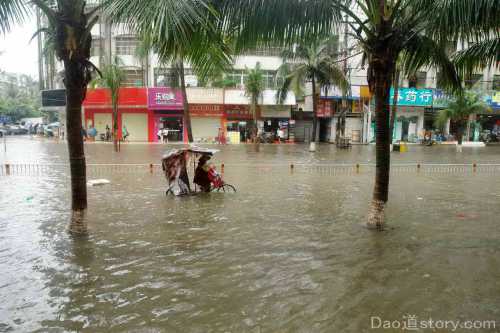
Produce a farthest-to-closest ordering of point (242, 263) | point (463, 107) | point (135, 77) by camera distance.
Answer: point (135, 77), point (463, 107), point (242, 263)

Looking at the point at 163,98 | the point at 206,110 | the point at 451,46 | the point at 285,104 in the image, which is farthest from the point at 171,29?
the point at 285,104

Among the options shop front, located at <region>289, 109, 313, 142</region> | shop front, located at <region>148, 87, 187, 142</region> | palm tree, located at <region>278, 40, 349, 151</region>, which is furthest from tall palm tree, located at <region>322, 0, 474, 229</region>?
shop front, located at <region>289, 109, 313, 142</region>

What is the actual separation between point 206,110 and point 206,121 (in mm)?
1048

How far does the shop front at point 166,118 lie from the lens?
34.6m

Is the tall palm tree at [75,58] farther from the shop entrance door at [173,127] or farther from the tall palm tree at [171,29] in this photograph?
the shop entrance door at [173,127]

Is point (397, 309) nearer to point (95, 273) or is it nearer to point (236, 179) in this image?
point (95, 273)

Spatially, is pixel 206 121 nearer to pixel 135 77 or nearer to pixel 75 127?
pixel 135 77

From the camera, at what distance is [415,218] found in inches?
351

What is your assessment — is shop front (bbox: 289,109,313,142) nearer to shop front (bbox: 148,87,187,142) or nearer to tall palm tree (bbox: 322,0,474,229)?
shop front (bbox: 148,87,187,142)

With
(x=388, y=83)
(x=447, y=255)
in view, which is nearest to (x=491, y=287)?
(x=447, y=255)

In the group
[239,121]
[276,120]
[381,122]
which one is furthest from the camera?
[276,120]

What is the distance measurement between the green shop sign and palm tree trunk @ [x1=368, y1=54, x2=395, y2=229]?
108 feet

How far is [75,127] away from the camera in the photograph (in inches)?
266

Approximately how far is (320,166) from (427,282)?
45.2ft
